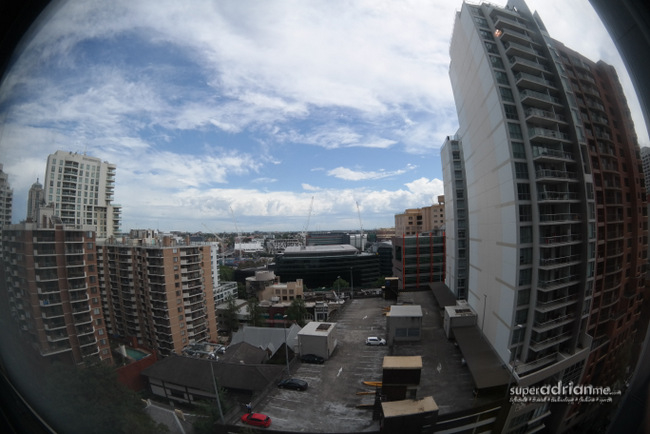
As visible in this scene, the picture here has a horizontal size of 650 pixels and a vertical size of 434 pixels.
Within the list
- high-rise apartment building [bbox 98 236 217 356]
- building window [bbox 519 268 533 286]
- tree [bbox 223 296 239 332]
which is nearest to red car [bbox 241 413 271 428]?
high-rise apartment building [bbox 98 236 217 356]

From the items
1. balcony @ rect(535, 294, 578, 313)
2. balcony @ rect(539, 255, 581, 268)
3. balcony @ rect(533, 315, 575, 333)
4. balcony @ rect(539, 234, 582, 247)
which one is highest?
balcony @ rect(539, 234, 582, 247)

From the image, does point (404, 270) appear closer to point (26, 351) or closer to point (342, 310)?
point (342, 310)

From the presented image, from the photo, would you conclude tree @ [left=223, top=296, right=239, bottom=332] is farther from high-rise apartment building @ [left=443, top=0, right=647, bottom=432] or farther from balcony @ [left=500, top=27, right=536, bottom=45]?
balcony @ [left=500, top=27, right=536, bottom=45]

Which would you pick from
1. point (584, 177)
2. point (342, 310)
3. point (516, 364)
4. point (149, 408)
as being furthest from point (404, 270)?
point (149, 408)

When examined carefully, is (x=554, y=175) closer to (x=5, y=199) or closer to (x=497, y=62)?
(x=497, y=62)

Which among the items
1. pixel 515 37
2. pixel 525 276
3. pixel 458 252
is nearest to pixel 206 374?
pixel 525 276
